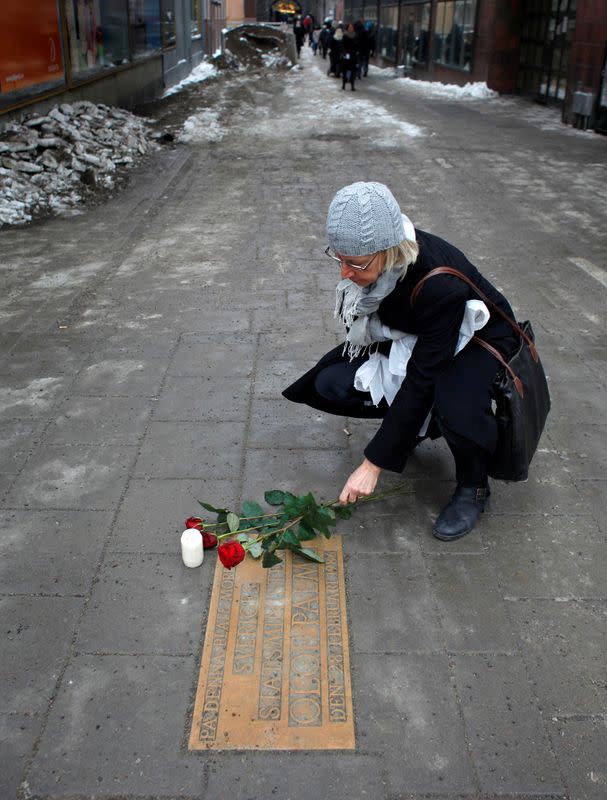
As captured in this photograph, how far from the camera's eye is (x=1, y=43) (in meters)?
10.6

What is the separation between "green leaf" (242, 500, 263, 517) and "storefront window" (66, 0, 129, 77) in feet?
41.7

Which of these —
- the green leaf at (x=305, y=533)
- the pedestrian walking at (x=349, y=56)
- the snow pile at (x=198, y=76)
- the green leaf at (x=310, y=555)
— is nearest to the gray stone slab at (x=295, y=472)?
the green leaf at (x=305, y=533)

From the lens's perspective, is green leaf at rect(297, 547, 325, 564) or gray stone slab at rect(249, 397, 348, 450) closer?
green leaf at rect(297, 547, 325, 564)

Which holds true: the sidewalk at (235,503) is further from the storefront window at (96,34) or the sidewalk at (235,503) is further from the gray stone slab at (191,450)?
the storefront window at (96,34)


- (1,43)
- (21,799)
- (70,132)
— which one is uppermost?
(1,43)

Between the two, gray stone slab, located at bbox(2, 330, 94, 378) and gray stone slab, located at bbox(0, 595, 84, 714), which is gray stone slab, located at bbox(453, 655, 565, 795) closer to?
gray stone slab, located at bbox(0, 595, 84, 714)

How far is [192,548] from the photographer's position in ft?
10.0

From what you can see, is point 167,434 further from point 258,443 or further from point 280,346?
point 280,346

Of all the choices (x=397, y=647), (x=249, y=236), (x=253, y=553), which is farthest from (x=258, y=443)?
(x=249, y=236)

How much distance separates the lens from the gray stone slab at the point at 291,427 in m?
4.04

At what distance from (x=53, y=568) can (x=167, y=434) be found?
1157mm

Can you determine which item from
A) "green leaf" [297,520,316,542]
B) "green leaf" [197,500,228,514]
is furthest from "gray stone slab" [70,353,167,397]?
"green leaf" [297,520,316,542]

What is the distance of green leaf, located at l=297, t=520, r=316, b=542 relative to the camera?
321 centimetres

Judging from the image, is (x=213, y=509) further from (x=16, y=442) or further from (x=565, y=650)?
(x=565, y=650)
